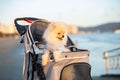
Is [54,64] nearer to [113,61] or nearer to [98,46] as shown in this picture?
[113,61]

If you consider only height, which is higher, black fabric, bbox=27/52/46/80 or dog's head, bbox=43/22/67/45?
dog's head, bbox=43/22/67/45

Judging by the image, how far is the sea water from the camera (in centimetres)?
646

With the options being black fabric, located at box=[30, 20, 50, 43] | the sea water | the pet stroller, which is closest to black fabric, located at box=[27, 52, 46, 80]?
the pet stroller

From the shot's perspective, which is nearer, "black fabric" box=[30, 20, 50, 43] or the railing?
"black fabric" box=[30, 20, 50, 43]

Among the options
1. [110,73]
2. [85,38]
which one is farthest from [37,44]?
[85,38]

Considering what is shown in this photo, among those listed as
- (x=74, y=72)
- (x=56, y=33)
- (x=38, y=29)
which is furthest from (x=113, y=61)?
(x=74, y=72)

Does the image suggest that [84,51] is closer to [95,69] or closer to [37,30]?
[37,30]

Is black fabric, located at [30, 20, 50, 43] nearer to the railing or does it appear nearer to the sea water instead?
the sea water

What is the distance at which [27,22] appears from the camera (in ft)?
11.0

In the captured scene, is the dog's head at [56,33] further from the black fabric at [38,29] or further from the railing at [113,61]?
the railing at [113,61]

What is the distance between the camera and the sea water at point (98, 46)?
6457 millimetres

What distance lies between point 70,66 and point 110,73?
11.8 feet

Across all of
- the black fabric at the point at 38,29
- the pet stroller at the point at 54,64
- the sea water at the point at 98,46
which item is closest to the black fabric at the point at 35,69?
the pet stroller at the point at 54,64

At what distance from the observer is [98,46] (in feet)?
31.4
